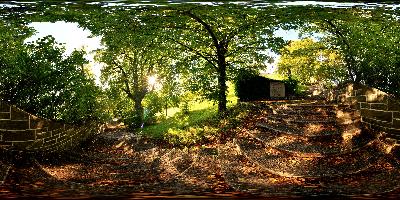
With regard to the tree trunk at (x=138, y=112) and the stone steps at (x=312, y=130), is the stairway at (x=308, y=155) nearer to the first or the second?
the stone steps at (x=312, y=130)

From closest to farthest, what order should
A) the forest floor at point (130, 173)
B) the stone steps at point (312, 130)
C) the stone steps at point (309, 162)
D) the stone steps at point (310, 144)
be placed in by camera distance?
1. the forest floor at point (130, 173)
2. the stone steps at point (309, 162)
3. the stone steps at point (310, 144)
4. the stone steps at point (312, 130)

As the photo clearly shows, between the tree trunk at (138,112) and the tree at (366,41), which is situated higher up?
the tree at (366,41)

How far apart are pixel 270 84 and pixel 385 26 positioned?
4.48 ft

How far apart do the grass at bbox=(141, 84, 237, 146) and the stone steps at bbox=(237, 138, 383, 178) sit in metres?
0.37

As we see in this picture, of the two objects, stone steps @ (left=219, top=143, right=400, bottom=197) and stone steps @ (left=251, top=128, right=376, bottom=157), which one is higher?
stone steps @ (left=251, top=128, right=376, bottom=157)

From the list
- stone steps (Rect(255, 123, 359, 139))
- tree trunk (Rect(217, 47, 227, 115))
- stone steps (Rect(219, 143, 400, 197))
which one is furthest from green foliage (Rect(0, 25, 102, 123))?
stone steps (Rect(255, 123, 359, 139))

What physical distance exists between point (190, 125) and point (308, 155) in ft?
3.16

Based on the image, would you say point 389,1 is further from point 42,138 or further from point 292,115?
point 42,138

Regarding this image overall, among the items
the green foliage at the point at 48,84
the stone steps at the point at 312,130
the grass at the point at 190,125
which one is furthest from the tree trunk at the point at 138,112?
the stone steps at the point at 312,130

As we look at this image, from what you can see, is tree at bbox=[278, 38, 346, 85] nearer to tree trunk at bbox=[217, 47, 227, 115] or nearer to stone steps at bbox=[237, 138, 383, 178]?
tree trunk at bbox=[217, 47, 227, 115]

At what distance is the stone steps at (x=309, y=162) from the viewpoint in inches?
96.7

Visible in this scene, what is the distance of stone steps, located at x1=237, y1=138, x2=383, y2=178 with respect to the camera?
8.05 feet

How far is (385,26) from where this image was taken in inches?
131

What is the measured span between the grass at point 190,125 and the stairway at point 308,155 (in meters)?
0.21
